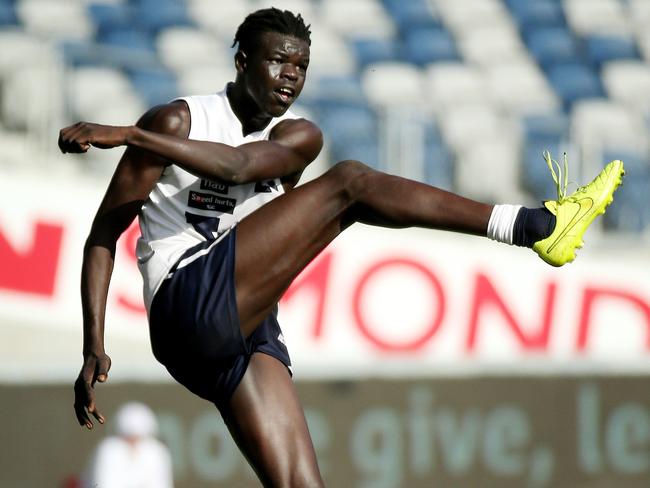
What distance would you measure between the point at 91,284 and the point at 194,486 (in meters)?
4.67

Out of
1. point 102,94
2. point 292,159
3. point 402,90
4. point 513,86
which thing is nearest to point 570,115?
point 513,86

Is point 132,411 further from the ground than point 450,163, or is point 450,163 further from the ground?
point 450,163

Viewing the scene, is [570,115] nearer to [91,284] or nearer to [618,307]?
[618,307]

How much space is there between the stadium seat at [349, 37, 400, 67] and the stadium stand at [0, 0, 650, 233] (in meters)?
0.02

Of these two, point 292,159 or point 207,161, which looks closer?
point 207,161

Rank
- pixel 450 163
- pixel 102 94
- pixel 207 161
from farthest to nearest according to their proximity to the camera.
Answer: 1. pixel 450 163
2. pixel 102 94
3. pixel 207 161

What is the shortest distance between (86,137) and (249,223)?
705 mm

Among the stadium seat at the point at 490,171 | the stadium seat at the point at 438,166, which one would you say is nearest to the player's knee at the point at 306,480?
the stadium seat at the point at 438,166

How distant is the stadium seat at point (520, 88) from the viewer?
11445 mm

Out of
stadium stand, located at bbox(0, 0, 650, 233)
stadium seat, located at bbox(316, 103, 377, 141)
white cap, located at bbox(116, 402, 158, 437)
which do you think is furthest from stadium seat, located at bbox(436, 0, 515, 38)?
white cap, located at bbox(116, 402, 158, 437)

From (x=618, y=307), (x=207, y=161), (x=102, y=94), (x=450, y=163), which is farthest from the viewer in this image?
(x=618, y=307)

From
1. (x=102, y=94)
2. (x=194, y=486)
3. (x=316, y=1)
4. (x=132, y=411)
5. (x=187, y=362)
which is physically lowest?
(x=194, y=486)

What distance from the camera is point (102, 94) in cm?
791

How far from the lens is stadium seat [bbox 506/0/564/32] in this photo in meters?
12.4
